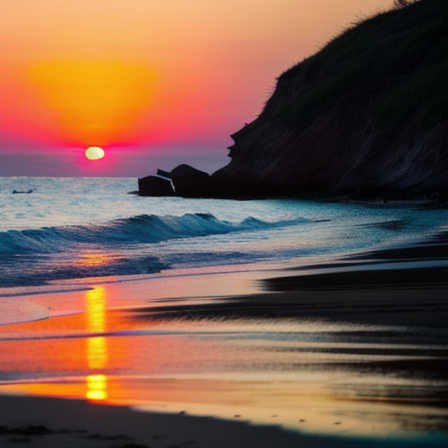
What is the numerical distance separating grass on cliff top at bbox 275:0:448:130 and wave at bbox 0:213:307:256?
18963 mm

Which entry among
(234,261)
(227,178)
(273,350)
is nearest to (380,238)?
(234,261)

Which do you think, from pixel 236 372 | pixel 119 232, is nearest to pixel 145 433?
pixel 236 372

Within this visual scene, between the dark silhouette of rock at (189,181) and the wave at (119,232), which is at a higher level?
the dark silhouette of rock at (189,181)

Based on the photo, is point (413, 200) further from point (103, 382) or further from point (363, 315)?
point (103, 382)

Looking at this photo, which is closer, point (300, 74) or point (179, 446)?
point (179, 446)

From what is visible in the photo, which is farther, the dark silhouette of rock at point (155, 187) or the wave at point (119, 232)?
the dark silhouette of rock at point (155, 187)

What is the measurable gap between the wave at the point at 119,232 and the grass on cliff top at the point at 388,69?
18963 mm

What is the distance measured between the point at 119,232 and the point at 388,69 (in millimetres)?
36209

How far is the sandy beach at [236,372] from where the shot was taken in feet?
→ 15.6

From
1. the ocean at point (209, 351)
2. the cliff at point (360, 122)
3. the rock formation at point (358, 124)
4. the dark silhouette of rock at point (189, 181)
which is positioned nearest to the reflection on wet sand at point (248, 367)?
the ocean at point (209, 351)

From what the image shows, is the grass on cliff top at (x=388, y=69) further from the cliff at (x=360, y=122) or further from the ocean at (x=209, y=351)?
the ocean at (x=209, y=351)

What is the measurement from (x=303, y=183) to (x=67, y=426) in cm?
5301

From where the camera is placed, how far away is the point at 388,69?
57281 mm

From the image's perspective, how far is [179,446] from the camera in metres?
4.53
